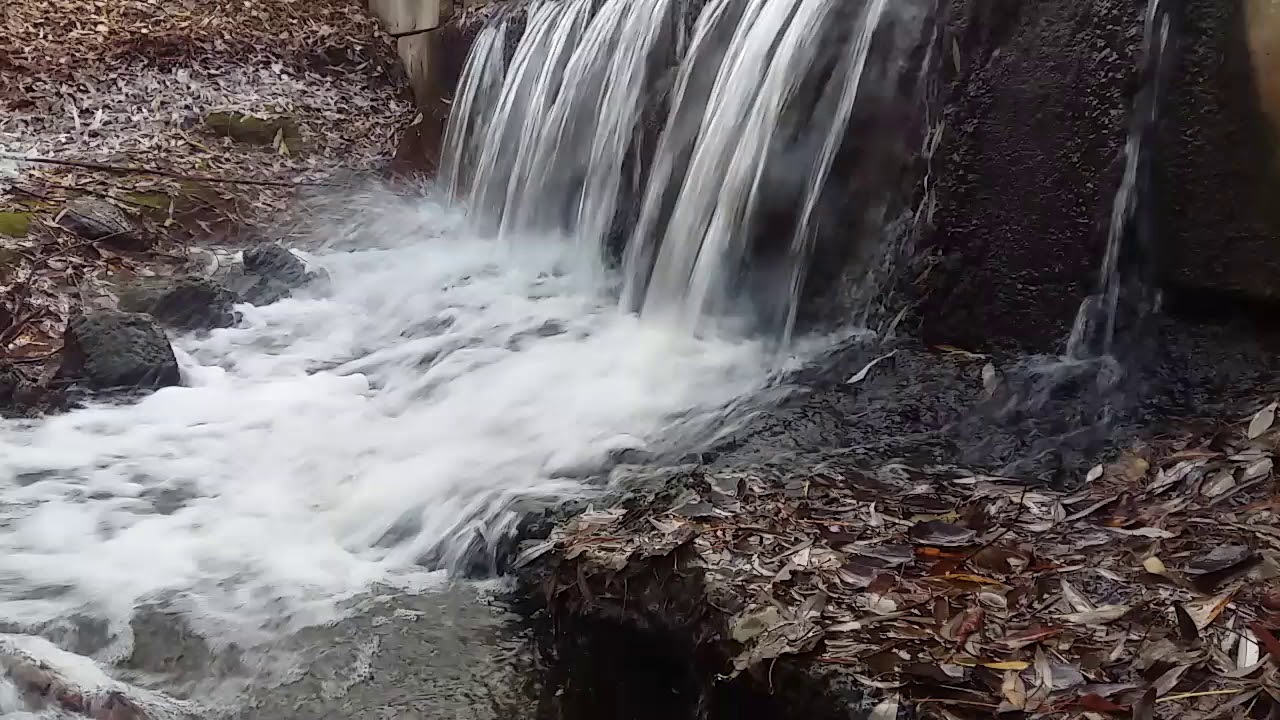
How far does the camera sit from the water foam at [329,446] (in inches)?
127

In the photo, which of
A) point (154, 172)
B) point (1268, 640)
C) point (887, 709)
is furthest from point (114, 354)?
point (1268, 640)

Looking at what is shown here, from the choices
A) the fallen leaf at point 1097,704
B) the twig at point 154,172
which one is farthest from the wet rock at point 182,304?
the fallen leaf at point 1097,704

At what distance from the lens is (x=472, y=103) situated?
890 cm

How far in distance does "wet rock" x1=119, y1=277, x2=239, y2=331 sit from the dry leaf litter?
0.60 ft

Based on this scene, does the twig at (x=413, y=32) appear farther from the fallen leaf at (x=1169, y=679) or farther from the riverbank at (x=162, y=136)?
the fallen leaf at (x=1169, y=679)

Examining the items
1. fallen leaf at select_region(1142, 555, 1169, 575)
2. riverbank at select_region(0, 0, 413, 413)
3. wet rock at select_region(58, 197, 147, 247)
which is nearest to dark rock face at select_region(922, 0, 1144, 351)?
fallen leaf at select_region(1142, 555, 1169, 575)

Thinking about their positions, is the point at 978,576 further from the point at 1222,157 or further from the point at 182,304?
the point at 182,304

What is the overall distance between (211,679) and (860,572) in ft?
5.68

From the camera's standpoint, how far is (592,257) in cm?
649

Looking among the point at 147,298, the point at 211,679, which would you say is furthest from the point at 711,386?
the point at 147,298

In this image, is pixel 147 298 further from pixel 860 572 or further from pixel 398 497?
pixel 860 572

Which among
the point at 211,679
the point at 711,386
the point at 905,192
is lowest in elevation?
the point at 211,679

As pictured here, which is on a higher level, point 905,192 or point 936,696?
point 905,192

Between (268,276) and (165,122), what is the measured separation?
2.83 metres
